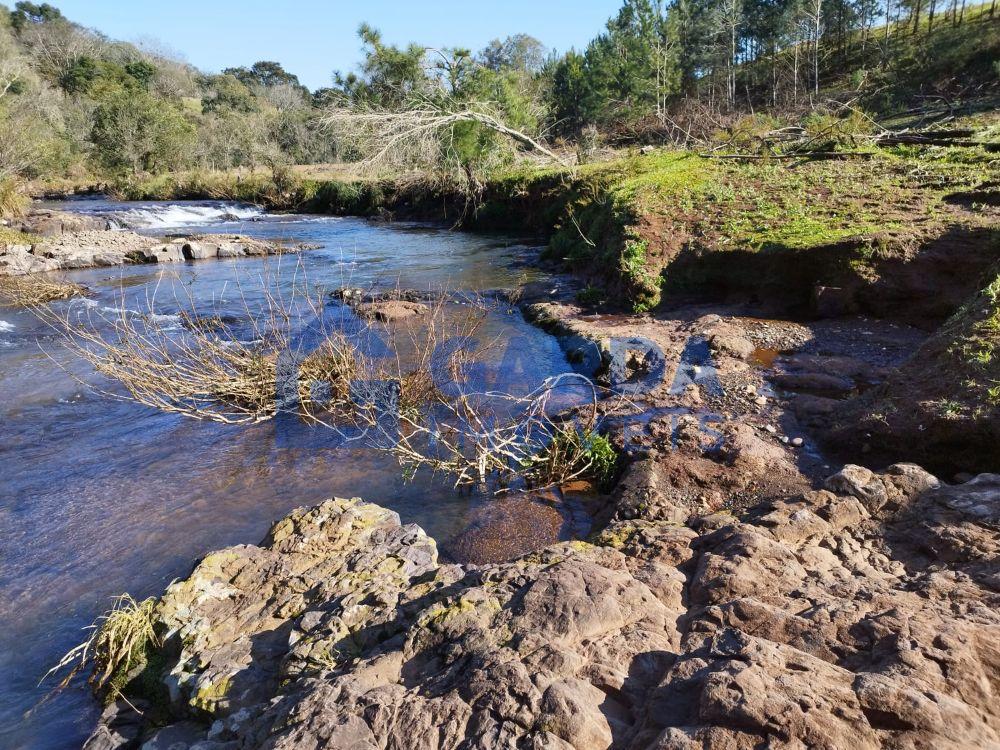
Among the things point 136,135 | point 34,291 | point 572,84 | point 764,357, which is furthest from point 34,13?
point 764,357

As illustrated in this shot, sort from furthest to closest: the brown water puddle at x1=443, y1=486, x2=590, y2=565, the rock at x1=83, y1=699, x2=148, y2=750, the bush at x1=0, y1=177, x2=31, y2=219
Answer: the bush at x1=0, y1=177, x2=31, y2=219 < the brown water puddle at x1=443, y1=486, x2=590, y2=565 < the rock at x1=83, y1=699, x2=148, y2=750

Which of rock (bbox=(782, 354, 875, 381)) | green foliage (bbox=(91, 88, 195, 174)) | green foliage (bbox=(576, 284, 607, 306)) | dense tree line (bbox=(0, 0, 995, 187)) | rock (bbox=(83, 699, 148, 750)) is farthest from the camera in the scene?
green foliage (bbox=(91, 88, 195, 174))

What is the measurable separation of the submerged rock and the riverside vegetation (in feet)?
0.04

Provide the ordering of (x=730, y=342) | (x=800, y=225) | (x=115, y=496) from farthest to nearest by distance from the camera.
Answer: (x=800, y=225), (x=730, y=342), (x=115, y=496)

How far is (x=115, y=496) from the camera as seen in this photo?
5.50 meters

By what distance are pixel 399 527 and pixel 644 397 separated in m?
3.15

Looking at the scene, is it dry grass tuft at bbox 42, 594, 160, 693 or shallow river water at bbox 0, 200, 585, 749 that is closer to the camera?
dry grass tuft at bbox 42, 594, 160, 693

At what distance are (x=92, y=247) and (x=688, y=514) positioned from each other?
1819 centimetres

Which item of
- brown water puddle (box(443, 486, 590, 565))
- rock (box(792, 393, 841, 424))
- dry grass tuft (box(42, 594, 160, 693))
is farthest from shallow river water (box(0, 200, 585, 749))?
rock (box(792, 393, 841, 424))

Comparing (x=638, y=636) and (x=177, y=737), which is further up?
(x=638, y=636)

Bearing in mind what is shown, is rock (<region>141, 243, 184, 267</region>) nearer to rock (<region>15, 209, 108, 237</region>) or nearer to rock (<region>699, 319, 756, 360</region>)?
rock (<region>15, 209, 108, 237</region>)

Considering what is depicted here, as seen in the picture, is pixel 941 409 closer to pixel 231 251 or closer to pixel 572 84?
pixel 231 251

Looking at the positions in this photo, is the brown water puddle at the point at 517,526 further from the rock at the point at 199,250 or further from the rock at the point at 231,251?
the rock at the point at 199,250

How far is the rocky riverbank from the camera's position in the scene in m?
15.5
